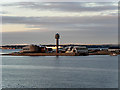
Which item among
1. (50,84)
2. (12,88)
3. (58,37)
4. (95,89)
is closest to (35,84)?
(50,84)

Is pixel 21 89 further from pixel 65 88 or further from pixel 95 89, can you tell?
pixel 95 89

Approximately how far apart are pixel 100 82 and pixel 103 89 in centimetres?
381

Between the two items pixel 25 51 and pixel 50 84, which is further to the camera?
pixel 25 51

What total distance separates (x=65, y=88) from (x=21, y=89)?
3.47 metres

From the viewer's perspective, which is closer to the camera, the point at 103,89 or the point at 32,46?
the point at 103,89

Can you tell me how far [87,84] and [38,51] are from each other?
3008 inches

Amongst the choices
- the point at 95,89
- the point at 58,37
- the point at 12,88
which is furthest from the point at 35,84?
the point at 58,37

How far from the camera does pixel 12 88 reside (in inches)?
963

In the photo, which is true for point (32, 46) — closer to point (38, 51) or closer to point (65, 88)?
point (38, 51)

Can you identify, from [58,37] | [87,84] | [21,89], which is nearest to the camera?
[21,89]

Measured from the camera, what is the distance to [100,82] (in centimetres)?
2820

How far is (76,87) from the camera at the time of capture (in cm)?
2519

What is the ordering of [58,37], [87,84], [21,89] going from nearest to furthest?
[21,89] < [87,84] < [58,37]

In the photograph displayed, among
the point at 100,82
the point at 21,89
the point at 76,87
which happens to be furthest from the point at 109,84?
the point at 21,89
